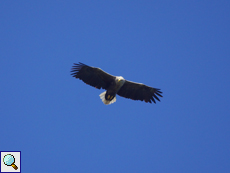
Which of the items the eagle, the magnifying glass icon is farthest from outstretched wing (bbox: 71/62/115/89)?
the magnifying glass icon

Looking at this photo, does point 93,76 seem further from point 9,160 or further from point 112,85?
point 9,160

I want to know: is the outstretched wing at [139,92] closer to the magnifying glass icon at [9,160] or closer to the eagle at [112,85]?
the eagle at [112,85]

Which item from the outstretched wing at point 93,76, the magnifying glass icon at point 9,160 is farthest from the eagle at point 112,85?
the magnifying glass icon at point 9,160

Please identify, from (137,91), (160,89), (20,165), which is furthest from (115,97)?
(20,165)

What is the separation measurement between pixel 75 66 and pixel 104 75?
5.51 ft

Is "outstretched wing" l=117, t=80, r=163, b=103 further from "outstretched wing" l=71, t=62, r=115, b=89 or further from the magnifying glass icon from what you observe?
the magnifying glass icon

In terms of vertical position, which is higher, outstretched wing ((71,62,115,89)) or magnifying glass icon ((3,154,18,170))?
outstretched wing ((71,62,115,89))

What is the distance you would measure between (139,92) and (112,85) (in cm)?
175

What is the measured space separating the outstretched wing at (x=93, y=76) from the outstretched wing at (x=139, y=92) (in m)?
1.03

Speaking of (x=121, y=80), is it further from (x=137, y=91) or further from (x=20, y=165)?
(x=20, y=165)

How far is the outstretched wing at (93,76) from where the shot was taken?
19.5 meters

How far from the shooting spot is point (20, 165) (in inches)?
736

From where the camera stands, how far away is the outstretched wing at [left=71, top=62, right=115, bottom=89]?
19.5 meters

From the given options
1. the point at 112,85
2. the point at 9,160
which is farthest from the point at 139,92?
the point at 9,160
